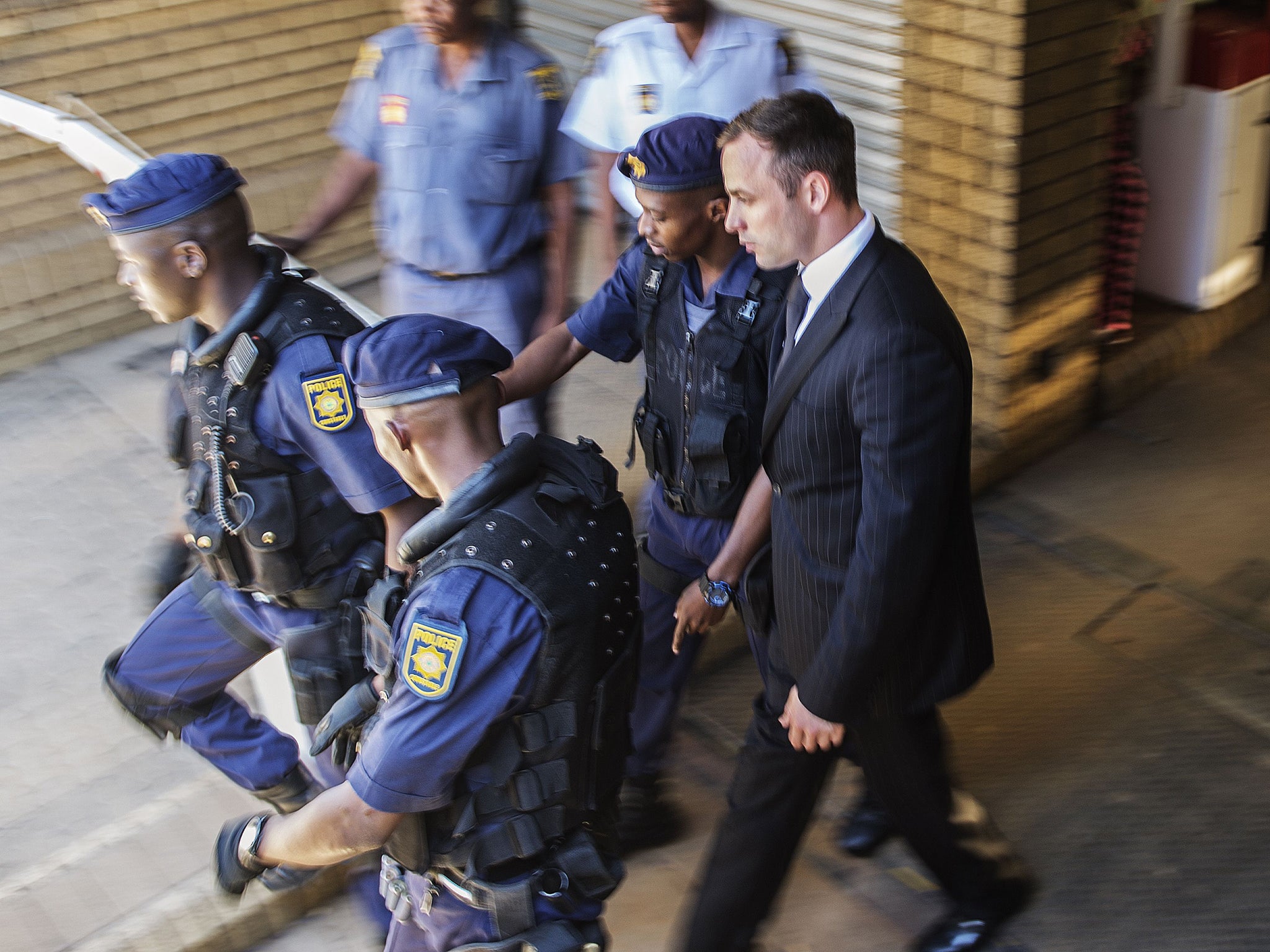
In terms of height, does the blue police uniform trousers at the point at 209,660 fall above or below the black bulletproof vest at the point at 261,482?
below

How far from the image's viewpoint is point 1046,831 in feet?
10.5

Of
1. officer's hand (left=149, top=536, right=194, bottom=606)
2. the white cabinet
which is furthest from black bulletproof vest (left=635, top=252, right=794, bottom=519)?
the white cabinet

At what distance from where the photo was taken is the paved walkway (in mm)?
3059

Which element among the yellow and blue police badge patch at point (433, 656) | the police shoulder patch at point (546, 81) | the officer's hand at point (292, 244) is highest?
the police shoulder patch at point (546, 81)

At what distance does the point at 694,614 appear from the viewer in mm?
2924

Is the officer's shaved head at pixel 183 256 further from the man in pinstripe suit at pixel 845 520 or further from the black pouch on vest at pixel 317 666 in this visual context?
the man in pinstripe suit at pixel 845 520

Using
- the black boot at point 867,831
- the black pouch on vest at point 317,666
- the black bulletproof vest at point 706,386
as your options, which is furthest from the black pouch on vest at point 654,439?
the black boot at point 867,831

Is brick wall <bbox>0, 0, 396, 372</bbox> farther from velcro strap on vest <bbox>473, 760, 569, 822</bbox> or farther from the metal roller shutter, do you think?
velcro strap on vest <bbox>473, 760, 569, 822</bbox>

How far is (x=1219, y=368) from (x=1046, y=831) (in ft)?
8.86

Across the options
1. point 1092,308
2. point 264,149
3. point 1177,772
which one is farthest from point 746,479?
point 264,149

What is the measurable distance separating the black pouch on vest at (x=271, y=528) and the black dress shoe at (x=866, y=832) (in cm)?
149

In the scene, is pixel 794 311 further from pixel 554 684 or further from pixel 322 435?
pixel 322 435

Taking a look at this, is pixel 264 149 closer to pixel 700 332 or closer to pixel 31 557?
pixel 31 557

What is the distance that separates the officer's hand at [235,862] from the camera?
7.70 feet
